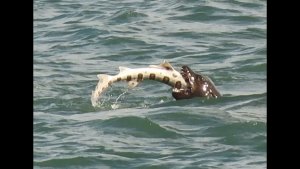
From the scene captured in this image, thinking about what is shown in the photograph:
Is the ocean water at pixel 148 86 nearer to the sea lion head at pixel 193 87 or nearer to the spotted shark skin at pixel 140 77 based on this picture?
the sea lion head at pixel 193 87

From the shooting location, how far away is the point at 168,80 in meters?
7.47

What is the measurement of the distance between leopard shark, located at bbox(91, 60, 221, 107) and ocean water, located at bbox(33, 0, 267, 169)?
8 centimetres

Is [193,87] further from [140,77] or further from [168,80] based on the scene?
[140,77]

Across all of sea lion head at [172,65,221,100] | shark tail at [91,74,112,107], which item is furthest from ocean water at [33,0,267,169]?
shark tail at [91,74,112,107]

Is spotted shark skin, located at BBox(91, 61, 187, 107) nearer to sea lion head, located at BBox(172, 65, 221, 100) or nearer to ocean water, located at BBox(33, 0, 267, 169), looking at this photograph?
sea lion head, located at BBox(172, 65, 221, 100)

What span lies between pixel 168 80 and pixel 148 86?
1.60 meters

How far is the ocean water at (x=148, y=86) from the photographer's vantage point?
240 inches

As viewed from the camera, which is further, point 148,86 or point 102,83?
point 148,86

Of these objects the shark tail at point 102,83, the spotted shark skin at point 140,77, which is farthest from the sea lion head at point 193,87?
the shark tail at point 102,83

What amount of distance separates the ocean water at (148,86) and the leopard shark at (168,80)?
0.25ft

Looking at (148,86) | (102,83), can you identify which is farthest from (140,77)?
(148,86)
